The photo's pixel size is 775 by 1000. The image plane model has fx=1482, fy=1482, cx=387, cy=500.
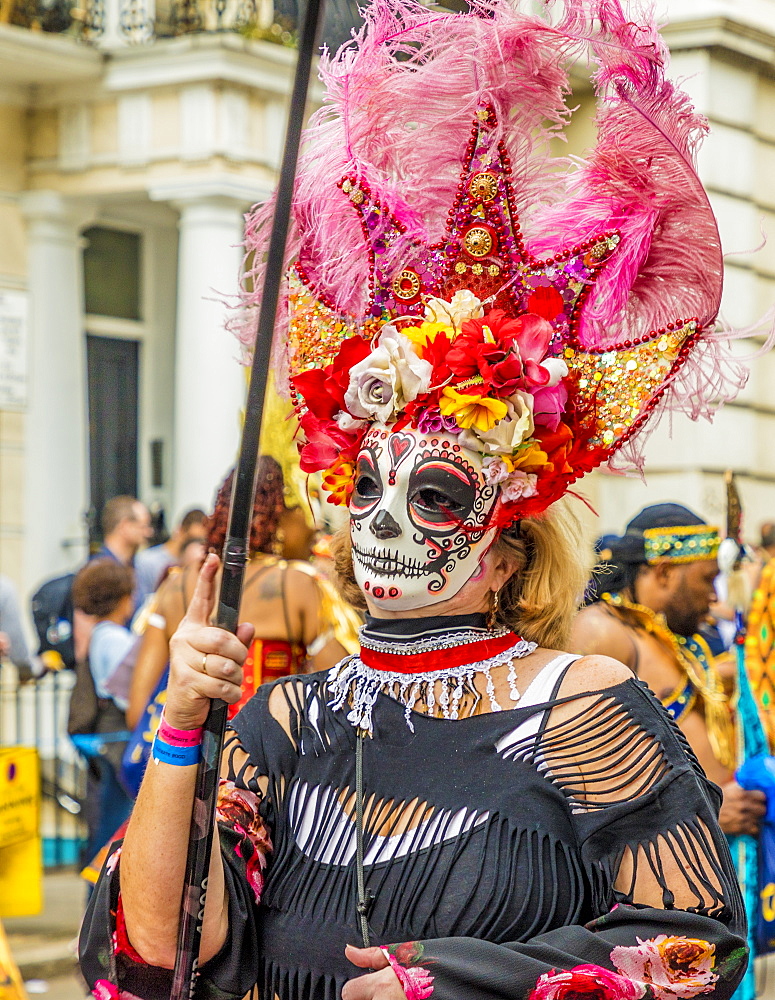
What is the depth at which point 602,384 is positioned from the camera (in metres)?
2.48

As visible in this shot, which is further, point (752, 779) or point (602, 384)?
point (752, 779)

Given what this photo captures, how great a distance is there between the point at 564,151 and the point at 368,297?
0.65 metres

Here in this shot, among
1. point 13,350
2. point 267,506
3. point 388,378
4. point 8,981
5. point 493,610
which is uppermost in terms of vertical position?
point 13,350

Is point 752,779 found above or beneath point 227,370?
beneath

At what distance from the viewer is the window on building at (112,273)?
11992 mm

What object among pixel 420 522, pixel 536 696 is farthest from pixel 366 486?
pixel 536 696

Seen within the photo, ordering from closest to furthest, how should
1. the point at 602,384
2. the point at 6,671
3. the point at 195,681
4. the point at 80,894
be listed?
the point at 195,681 < the point at 602,384 < the point at 80,894 < the point at 6,671

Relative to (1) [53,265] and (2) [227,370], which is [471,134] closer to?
(2) [227,370]

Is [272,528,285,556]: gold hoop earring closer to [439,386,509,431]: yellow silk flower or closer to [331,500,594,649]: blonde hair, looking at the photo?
[331,500,594,649]: blonde hair

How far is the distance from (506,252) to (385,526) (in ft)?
1.70

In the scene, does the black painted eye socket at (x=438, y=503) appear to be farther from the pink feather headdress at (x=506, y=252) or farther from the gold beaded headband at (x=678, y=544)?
the gold beaded headband at (x=678, y=544)

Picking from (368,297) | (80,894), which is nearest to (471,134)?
(368,297)

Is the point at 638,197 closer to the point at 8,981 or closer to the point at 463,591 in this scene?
the point at 463,591

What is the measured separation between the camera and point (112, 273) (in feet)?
40.0
